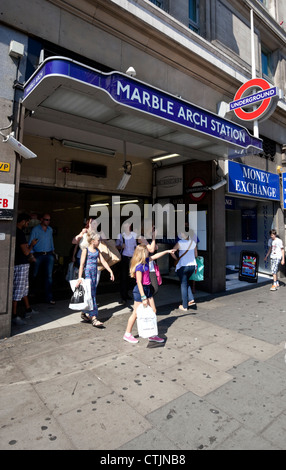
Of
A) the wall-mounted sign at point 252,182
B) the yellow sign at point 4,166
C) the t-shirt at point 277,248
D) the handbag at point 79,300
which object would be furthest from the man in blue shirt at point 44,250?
the t-shirt at point 277,248

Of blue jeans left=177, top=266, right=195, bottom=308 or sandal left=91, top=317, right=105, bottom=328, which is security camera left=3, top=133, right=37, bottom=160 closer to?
sandal left=91, top=317, right=105, bottom=328

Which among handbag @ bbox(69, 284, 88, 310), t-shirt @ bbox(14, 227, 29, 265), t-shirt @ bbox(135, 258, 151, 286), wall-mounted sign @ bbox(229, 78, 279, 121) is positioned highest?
wall-mounted sign @ bbox(229, 78, 279, 121)

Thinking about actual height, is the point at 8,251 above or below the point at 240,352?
above

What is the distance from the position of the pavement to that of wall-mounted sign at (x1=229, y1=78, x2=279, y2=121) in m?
6.76

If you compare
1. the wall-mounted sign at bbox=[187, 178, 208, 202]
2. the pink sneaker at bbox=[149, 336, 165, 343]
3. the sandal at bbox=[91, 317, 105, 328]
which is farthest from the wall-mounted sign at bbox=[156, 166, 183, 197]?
the pink sneaker at bbox=[149, 336, 165, 343]

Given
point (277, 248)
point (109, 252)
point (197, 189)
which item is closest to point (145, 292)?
point (109, 252)

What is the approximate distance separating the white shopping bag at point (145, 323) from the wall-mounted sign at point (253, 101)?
7.70m

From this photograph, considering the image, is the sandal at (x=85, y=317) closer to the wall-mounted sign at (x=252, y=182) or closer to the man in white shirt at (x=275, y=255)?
the wall-mounted sign at (x=252, y=182)

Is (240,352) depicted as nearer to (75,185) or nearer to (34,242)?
(34,242)

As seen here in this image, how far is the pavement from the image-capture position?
245 cm
